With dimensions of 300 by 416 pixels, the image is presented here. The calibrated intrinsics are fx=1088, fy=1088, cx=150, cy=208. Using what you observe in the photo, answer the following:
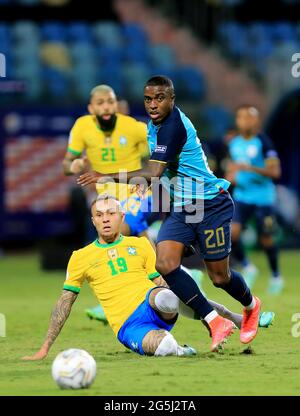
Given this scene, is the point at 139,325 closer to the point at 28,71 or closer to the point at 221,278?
the point at 221,278

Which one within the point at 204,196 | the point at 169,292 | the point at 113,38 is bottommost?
the point at 169,292

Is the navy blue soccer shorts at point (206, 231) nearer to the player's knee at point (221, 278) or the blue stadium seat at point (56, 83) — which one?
the player's knee at point (221, 278)

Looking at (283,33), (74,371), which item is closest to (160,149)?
(74,371)

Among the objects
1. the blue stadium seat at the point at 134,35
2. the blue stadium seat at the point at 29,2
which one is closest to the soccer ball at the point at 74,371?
the blue stadium seat at the point at 134,35

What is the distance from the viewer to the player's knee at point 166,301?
7598 millimetres

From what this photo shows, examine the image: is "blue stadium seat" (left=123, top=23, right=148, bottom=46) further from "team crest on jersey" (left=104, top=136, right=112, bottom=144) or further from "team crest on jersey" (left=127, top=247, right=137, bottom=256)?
"team crest on jersey" (left=127, top=247, right=137, bottom=256)

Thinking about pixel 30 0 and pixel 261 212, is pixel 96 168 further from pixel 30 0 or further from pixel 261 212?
pixel 30 0

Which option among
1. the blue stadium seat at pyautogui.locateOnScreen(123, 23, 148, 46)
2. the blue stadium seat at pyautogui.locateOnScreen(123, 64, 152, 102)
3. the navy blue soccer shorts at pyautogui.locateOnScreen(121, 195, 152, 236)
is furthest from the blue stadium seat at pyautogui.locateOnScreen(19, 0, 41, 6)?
the navy blue soccer shorts at pyautogui.locateOnScreen(121, 195, 152, 236)

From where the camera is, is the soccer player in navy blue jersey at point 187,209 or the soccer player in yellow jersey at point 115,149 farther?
the soccer player in yellow jersey at point 115,149

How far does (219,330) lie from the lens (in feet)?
25.0

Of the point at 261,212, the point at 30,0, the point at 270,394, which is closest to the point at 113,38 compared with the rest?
the point at 30,0

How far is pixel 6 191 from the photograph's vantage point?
56.9 ft

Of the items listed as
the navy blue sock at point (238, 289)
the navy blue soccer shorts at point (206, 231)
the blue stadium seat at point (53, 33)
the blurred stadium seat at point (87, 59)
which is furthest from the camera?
the blue stadium seat at point (53, 33)

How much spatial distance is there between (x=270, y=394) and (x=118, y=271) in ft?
6.68
